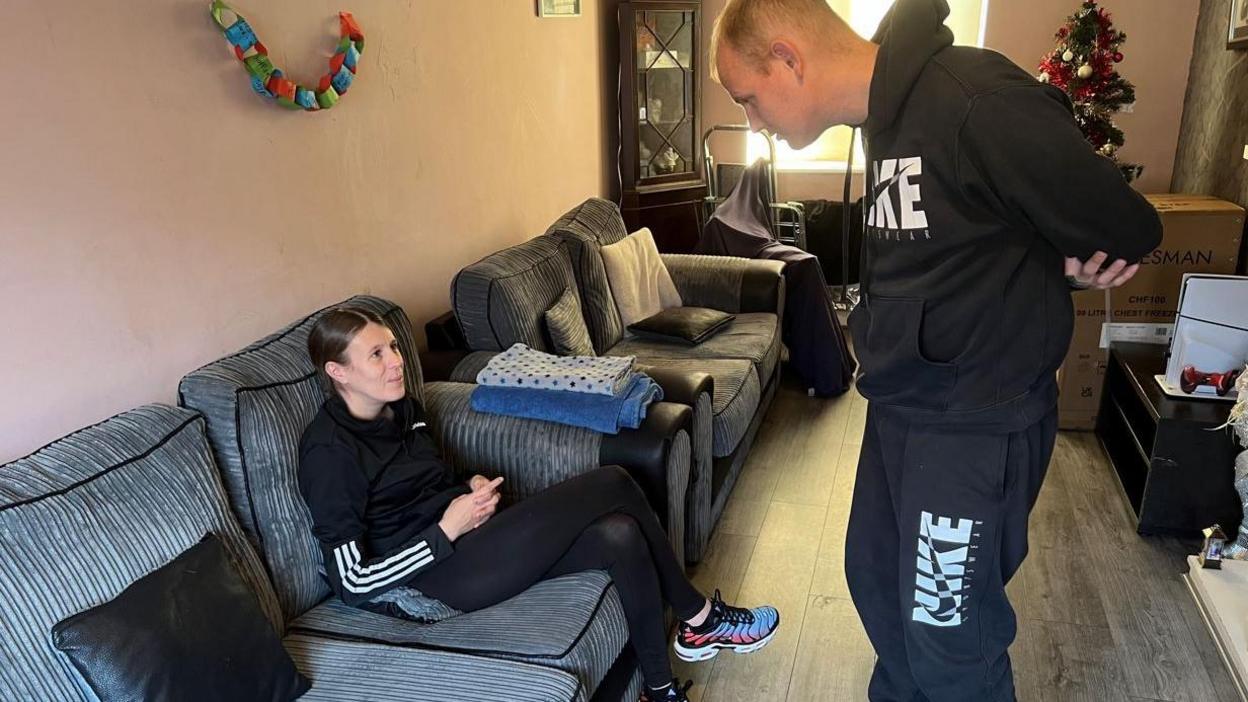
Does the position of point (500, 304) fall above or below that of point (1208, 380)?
above

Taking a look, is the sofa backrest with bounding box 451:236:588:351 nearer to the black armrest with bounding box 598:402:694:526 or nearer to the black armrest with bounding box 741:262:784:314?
the black armrest with bounding box 598:402:694:526

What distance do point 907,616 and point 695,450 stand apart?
0.87 m

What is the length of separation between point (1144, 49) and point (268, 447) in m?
4.14

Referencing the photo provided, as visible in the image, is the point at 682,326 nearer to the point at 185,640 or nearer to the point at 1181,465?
the point at 1181,465

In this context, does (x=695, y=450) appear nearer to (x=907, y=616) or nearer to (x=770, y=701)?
(x=770, y=701)

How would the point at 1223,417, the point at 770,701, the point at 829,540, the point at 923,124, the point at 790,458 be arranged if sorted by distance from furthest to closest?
the point at 790,458 → the point at 829,540 → the point at 1223,417 → the point at 770,701 → the point at 923,124

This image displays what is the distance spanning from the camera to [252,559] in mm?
1644

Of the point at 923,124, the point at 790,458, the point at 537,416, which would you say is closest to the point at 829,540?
the point at 790,458

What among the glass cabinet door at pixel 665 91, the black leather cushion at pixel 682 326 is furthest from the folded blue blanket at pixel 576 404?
the glass cabinet door at pixel 665 91

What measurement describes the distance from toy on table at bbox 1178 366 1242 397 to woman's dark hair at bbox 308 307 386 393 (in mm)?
2330

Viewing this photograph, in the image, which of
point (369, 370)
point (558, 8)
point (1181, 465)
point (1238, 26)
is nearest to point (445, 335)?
point (369, 370)

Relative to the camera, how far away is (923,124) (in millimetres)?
1292

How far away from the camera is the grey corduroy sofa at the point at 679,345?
8.09ft

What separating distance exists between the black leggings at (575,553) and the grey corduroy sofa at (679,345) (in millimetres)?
468
